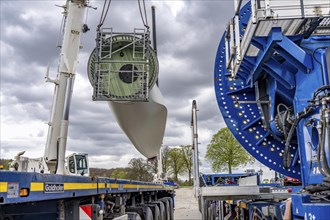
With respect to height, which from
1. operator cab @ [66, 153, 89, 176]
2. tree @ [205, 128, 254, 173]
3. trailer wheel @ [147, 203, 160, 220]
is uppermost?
tree @ [205, 128, 254, 173]

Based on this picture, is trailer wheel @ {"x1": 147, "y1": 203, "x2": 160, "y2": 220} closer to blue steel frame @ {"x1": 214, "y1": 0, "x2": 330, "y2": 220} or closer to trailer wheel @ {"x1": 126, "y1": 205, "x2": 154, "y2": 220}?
trailer wheel @ {"x1": 126, "y1": 205, "x2": 154, "y2": 220}

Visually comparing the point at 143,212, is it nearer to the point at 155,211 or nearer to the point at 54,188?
the point at 155,211

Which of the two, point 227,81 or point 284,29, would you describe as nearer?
point 284,29

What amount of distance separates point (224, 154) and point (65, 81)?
1673cm

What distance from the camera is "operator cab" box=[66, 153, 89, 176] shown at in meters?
6.37

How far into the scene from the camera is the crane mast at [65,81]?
22.9 ft

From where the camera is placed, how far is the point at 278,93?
4.88m

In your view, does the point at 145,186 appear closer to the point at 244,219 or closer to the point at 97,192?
the point at 244,219

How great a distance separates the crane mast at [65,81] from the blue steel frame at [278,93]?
9.82 feet

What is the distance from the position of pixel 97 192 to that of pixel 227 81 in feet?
10.2

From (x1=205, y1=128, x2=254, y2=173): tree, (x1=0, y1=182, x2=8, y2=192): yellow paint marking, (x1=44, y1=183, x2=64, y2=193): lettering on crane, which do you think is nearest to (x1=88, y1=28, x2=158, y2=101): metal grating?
(x1=44, y1=183, x2=64, y2=193): lettering on crane

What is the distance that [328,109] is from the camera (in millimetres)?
3297

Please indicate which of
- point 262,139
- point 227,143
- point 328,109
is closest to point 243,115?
point 262,139

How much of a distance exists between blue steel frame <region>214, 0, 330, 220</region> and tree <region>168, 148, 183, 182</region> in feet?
117
